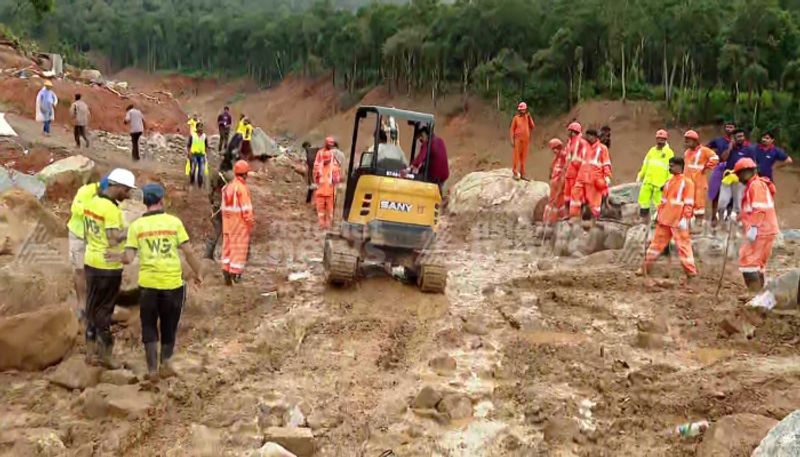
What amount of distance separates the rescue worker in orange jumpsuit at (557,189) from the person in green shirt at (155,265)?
24.9 ft

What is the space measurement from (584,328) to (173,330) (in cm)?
417

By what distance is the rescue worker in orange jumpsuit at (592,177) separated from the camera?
1109cm

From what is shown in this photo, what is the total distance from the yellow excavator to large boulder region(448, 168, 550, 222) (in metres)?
5.63

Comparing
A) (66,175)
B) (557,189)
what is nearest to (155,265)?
(557,189)

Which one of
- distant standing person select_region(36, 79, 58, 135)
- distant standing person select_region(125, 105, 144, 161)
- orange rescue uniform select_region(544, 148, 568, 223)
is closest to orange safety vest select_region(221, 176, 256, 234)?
orange rescue uniform select_region(544, 148, 568, 223)

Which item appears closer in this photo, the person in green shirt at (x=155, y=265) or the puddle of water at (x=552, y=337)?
the person in green shirt at (x=155, y=265)

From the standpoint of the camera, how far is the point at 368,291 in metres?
9.11

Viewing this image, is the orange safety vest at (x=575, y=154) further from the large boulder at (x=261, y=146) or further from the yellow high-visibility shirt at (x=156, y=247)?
the large boulder at (x=261, y=146)

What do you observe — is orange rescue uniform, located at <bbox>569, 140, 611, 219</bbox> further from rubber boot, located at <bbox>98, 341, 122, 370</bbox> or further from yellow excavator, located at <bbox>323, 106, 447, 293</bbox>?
rubber boot, located at <bbox>98, 341, 122, 370</bbox>

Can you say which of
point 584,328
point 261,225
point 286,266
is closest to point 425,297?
point 584,328

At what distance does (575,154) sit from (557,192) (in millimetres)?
1048

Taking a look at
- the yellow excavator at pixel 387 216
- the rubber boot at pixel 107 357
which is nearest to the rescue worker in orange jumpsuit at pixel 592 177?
the yellow excavator at pixel 387 216

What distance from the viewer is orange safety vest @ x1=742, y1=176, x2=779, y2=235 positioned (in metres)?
7.92

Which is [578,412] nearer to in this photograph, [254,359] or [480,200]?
[254,359]
